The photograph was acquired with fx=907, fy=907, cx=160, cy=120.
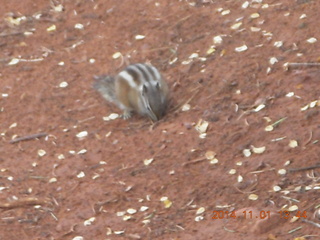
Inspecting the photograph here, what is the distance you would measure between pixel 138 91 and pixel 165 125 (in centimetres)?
58

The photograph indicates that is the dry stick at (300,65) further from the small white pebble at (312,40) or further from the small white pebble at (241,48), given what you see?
the small white pebble at (241,48)

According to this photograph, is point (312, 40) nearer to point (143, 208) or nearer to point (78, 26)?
point (143, 208)

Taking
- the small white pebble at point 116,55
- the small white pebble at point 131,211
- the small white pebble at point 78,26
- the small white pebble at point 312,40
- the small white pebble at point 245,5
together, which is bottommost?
the small white pebble at point 131,211

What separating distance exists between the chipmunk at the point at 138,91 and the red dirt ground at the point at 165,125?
10 centimetres

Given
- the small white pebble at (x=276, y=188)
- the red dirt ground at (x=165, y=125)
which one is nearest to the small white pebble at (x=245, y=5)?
the red dirt ground at (x=165, y=125)

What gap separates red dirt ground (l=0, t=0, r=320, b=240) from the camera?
630 cm

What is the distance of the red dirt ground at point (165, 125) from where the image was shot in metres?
6.30

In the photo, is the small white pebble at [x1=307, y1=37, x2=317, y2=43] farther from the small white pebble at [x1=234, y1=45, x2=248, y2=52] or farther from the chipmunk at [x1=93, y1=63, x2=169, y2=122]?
the chipmunk at [x1=93, y1=63, x2=169, y2=122]

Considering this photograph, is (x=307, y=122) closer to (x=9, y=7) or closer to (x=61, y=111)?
(x=61, y=111)

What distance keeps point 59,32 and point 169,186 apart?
122 inches

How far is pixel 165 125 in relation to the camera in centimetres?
750

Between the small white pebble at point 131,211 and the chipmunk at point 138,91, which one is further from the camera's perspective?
the chipmunk at point 138,91

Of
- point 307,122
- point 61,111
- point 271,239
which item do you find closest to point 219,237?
point 271,239
